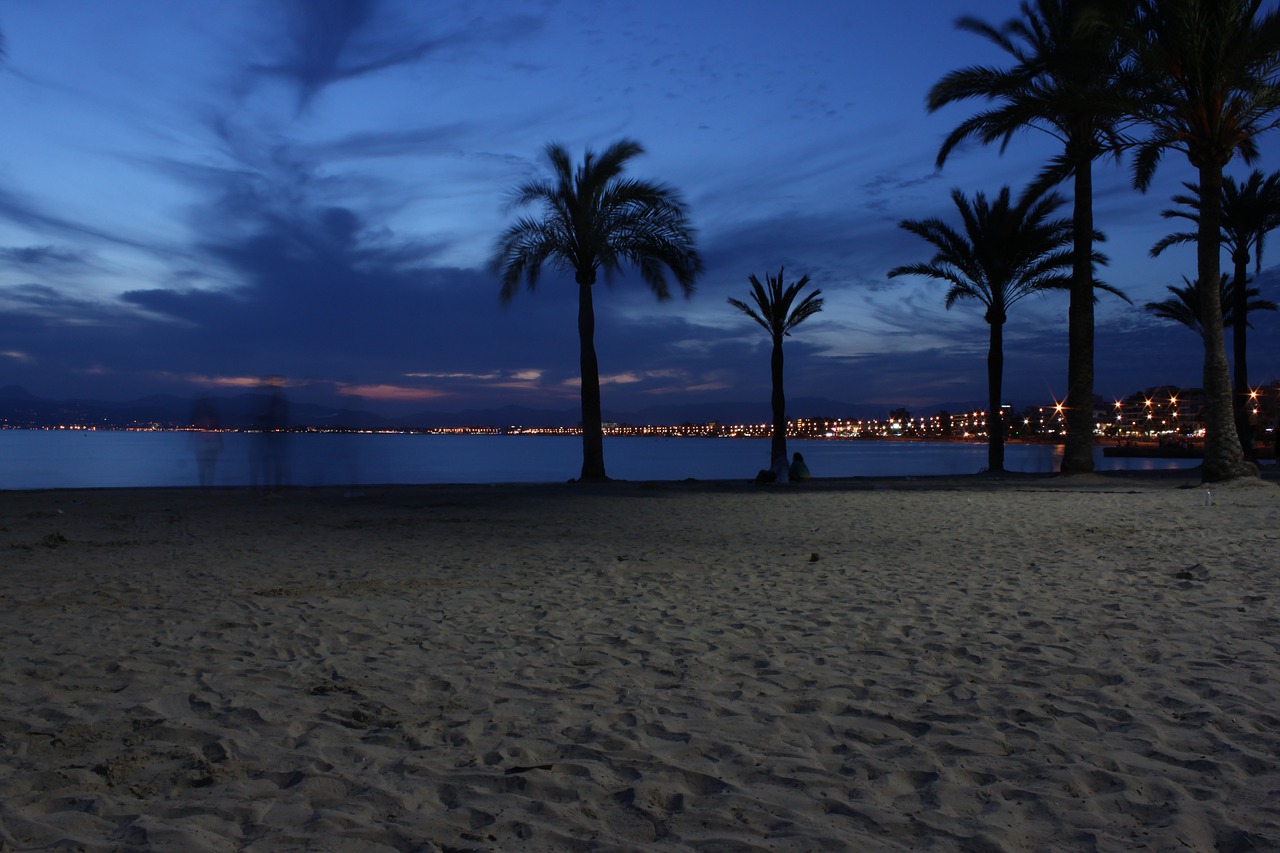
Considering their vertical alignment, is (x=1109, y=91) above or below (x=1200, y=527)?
above

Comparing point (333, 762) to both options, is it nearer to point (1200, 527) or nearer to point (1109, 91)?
point (1200, 527)

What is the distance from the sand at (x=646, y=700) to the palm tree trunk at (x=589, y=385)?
1310cm

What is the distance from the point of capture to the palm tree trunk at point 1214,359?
645 inches

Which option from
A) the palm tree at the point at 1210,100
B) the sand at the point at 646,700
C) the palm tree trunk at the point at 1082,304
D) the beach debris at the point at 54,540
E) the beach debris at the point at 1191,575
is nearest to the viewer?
the sand at the point at 646,700

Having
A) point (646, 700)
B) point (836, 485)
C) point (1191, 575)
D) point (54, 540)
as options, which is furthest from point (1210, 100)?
point (54, 540)

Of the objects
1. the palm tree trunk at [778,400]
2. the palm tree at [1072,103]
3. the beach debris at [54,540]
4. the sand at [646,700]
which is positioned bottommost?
the sand at [646,700]

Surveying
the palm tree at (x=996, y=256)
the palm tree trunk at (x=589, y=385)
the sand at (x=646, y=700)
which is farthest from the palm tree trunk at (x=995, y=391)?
the sand at (x=646, y=700)

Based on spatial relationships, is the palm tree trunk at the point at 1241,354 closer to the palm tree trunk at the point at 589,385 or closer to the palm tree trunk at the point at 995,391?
the palm tree trunk at the point at 995,391

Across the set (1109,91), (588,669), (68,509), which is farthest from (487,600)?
(1109,91)

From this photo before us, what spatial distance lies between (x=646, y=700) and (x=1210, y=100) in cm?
1790

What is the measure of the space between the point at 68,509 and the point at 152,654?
1148 cm

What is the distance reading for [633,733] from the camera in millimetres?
3639

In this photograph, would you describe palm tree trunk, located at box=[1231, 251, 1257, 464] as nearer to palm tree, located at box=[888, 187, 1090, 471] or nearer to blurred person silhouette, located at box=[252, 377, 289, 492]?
palm tree, located at box=[888, 187, 1090, 471]

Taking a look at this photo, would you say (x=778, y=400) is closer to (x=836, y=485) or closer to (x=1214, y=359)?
(x=836, y=485)
